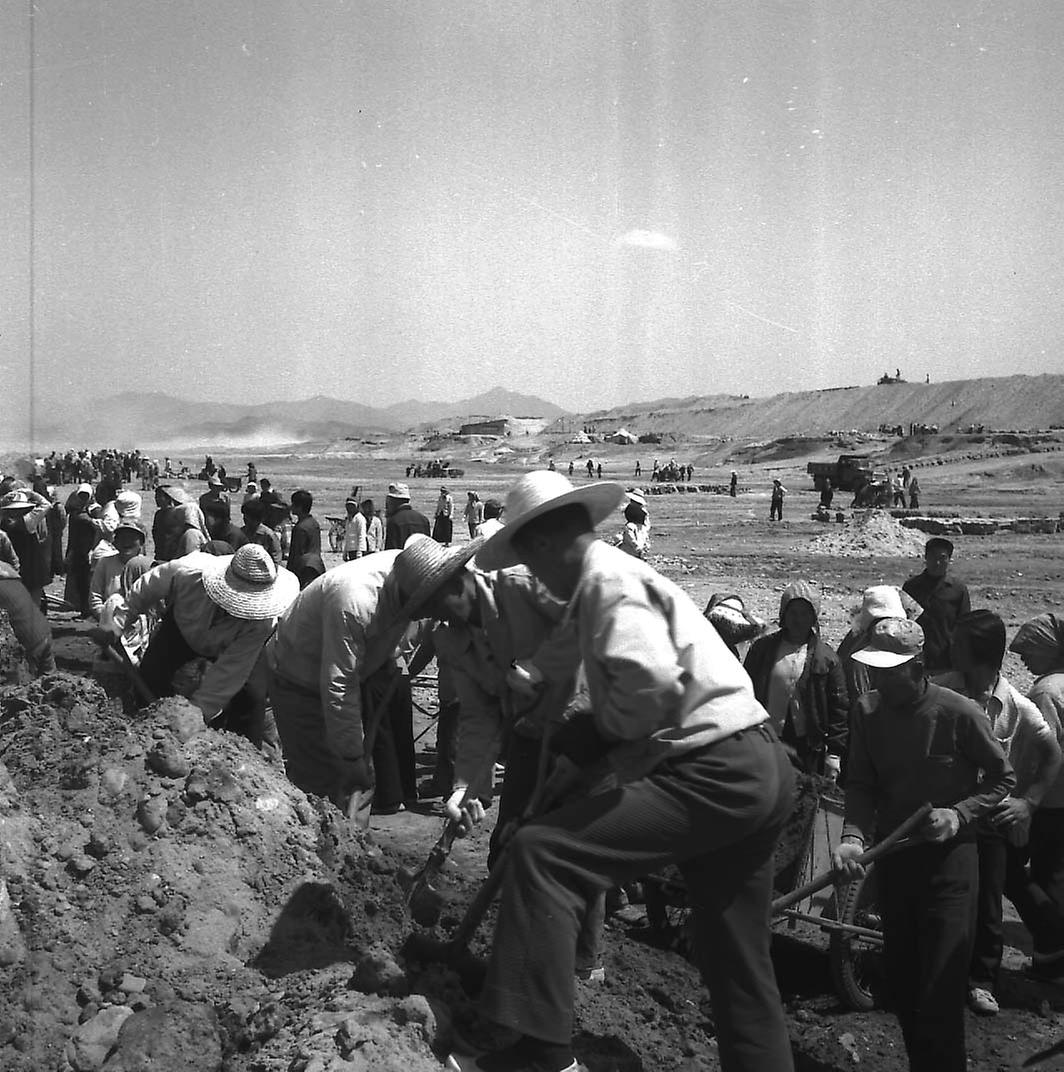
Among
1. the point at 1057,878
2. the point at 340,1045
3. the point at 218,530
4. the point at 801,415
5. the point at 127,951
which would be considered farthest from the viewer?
the point at 801,415

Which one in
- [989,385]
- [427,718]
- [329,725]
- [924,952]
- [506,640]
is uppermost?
[989,385]

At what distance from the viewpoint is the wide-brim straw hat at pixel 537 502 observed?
2754mm

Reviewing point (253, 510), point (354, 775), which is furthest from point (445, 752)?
point (253, 510)

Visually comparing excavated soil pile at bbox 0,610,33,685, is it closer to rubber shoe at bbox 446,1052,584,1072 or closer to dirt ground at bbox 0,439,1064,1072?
dirt ground at bbox 0,439,1064,1072

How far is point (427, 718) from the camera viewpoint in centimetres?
949

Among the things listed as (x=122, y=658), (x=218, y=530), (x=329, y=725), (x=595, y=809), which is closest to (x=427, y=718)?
(x=218, y=530)

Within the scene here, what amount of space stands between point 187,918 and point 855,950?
260cm

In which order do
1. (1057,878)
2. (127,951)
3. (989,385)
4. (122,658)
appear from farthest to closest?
(989,385), (122,658), (1057,878), (127,951)

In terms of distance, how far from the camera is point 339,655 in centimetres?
436

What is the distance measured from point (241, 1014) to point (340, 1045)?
47 cm

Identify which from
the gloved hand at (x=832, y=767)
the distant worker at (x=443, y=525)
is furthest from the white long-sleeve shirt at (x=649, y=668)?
the distant worker at (x=443, y=525)

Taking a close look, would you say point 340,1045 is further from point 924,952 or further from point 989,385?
point 989,385

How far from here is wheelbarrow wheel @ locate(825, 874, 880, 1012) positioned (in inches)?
174

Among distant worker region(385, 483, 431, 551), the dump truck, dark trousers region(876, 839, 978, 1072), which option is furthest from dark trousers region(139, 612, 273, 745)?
the dump truck
